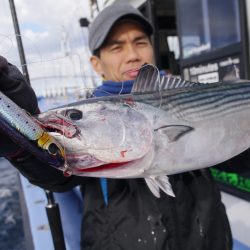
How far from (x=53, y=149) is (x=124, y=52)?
1058mm

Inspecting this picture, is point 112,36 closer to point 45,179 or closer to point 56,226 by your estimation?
point 45,179

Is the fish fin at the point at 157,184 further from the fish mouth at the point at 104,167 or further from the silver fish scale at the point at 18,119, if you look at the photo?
the silver fish scale at the point at 18,119

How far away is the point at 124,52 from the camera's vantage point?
6.48 feet

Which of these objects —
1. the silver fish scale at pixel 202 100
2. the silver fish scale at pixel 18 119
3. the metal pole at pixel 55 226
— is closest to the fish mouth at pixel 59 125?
the silver fish scale at pixel 18 119

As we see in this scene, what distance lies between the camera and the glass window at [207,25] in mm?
3350

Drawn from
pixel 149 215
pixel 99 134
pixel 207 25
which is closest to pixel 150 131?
pixel 99 134

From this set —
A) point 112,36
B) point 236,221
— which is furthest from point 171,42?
point 112,36

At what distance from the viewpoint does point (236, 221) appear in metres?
3.49

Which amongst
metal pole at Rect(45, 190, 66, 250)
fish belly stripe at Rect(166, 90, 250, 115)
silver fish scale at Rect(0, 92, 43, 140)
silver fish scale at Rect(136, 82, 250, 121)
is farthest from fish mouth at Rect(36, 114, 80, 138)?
metal pole at Rect(45, 190, 66, 250)

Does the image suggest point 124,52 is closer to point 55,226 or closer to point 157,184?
point 157,184

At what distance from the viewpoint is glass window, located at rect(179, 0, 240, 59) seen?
3350 mm

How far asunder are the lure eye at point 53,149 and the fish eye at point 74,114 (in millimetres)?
154

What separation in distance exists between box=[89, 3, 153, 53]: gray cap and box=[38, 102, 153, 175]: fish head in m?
0.84

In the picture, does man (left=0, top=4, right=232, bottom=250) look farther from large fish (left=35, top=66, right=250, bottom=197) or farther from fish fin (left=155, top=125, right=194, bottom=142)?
fish fin (left=155, top=125, right=194, bottom=142)
